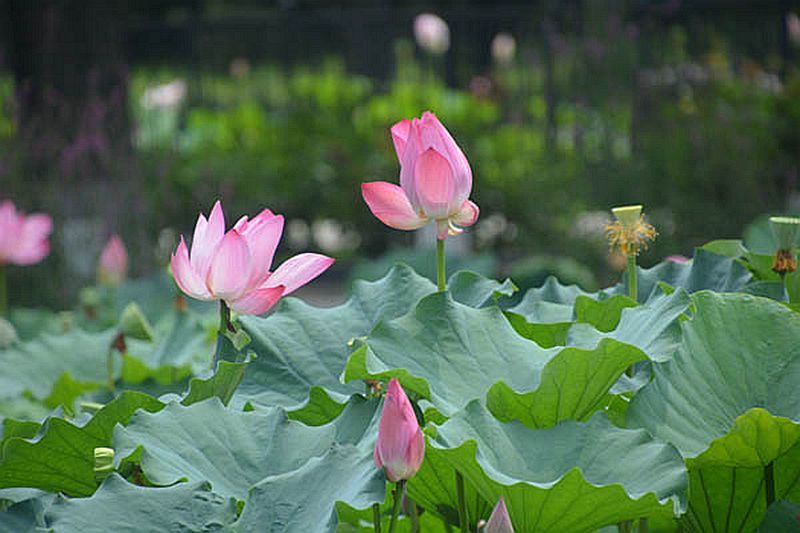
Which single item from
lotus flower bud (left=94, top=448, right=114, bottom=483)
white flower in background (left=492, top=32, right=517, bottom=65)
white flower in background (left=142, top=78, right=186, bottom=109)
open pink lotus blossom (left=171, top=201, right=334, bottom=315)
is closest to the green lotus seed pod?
open pink lotus blossom (left=171, top=201, right=334, bottom=315)

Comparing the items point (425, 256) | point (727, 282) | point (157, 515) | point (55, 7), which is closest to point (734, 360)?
point (727, 282)

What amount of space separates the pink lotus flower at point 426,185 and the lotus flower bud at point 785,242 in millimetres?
344

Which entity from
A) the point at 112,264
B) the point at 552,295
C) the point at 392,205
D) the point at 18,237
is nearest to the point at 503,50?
the point at 112,264

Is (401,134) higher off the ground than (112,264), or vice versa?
(401,134)

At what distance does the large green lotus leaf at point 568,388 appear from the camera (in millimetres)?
1057

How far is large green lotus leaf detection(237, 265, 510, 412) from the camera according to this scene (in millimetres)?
1294

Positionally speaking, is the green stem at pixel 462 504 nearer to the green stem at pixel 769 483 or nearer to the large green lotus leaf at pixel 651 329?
the large green lotus leaf at pixel 651 329

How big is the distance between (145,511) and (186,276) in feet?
1.07

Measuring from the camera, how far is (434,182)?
4.00ft

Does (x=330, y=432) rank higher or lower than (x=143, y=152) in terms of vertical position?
higher

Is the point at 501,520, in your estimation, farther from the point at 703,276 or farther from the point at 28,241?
the point at 28,241

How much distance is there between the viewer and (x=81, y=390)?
6.03 feet

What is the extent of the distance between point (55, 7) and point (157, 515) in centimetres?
652

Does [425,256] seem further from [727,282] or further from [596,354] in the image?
[596,354]
